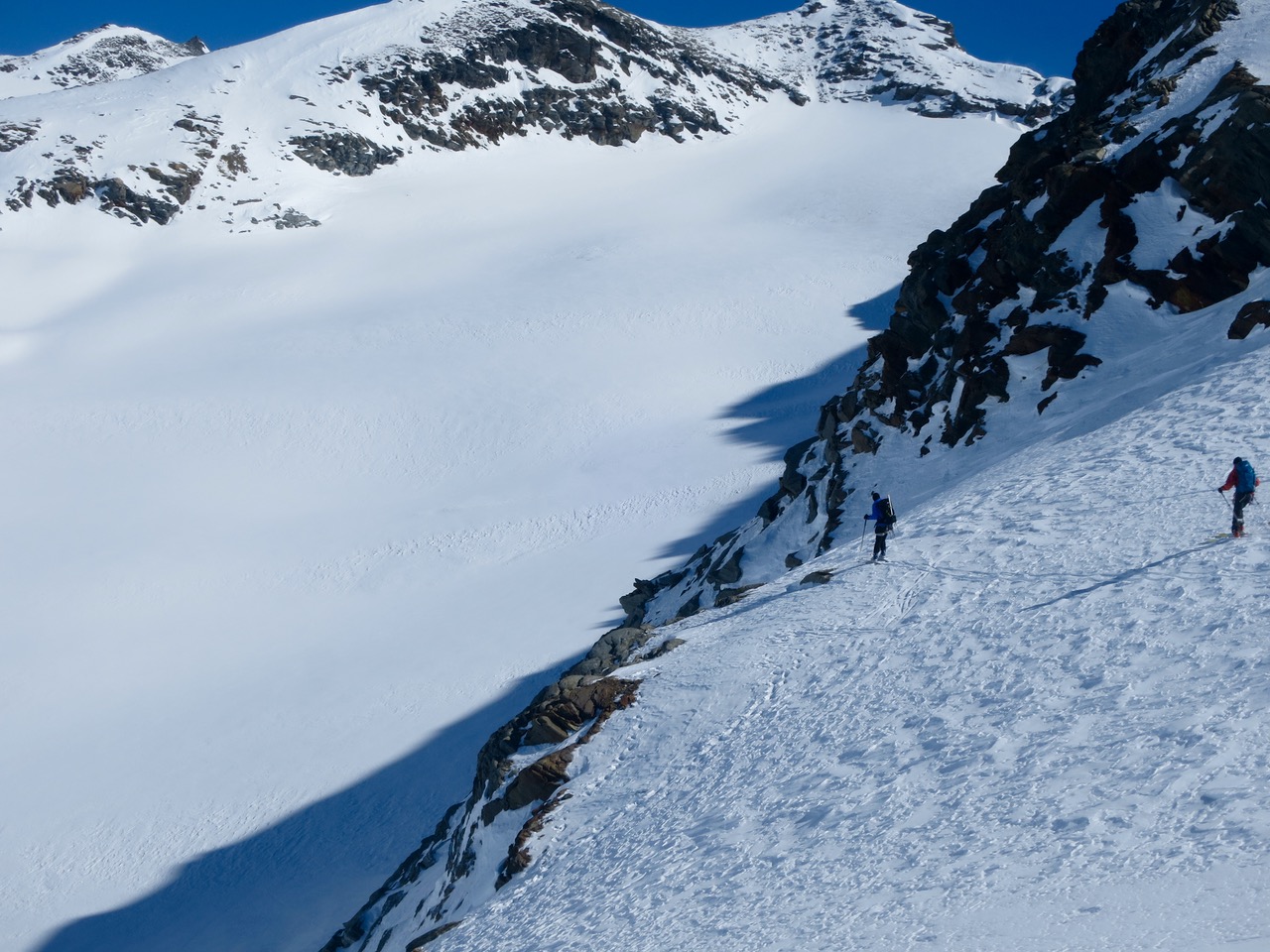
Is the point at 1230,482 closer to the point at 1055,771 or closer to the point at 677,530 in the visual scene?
the point at 1055,771

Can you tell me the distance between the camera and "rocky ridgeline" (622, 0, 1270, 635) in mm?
20656

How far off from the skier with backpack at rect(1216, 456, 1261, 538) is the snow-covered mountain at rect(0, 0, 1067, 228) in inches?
2970

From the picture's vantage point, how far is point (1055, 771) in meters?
9.16

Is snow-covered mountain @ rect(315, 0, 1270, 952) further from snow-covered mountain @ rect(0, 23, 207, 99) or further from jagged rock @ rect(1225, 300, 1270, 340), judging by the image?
snow-covered mountain @ rect(0, 23, 207, 99)

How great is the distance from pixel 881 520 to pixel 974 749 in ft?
18.7

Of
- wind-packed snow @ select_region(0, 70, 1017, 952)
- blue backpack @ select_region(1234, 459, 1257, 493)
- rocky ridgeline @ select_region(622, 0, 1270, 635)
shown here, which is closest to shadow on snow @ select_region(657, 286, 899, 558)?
wind-packed snow @ select_region(0, 70, 1017, 952)

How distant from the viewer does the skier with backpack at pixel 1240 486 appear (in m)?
11.8

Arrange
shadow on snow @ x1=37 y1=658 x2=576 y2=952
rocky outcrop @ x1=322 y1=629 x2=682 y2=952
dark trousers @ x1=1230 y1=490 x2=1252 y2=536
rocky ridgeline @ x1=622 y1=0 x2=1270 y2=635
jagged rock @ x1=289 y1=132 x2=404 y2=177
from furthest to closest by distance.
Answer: jagged rock @ x1=289 y1=132 x2=404 y2=177
shadow on snow @ x1=37 y1=658 x2=576 y2=952
rocky ridgeline @ x1=622 y1=0 x2=1270 y2=635
rocky outcrop @ x1=322 y1=629 x2=682 y2=952
dark trousers @ x1=1230 y1=490 x2=1252 y2=536

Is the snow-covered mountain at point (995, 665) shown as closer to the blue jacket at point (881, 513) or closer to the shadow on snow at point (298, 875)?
the blue jacket at point (881, 513)

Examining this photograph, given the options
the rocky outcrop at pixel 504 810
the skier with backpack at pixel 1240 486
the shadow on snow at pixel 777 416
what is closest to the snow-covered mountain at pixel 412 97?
the shadow on snow at pixel 777 416

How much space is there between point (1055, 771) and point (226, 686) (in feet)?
92.0

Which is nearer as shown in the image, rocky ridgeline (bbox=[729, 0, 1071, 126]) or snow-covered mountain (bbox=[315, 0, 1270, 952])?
snow-covered mountain (bbox=[315, 0, 1270, 952])

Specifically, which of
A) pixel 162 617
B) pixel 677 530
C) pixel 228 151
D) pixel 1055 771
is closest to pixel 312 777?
pixel 162 617

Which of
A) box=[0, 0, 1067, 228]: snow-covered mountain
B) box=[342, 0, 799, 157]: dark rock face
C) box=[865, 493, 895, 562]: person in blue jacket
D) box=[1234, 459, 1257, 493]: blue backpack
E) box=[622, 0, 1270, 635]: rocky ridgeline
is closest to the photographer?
box=[1234, 459, 1257, 493]: blue backpack
